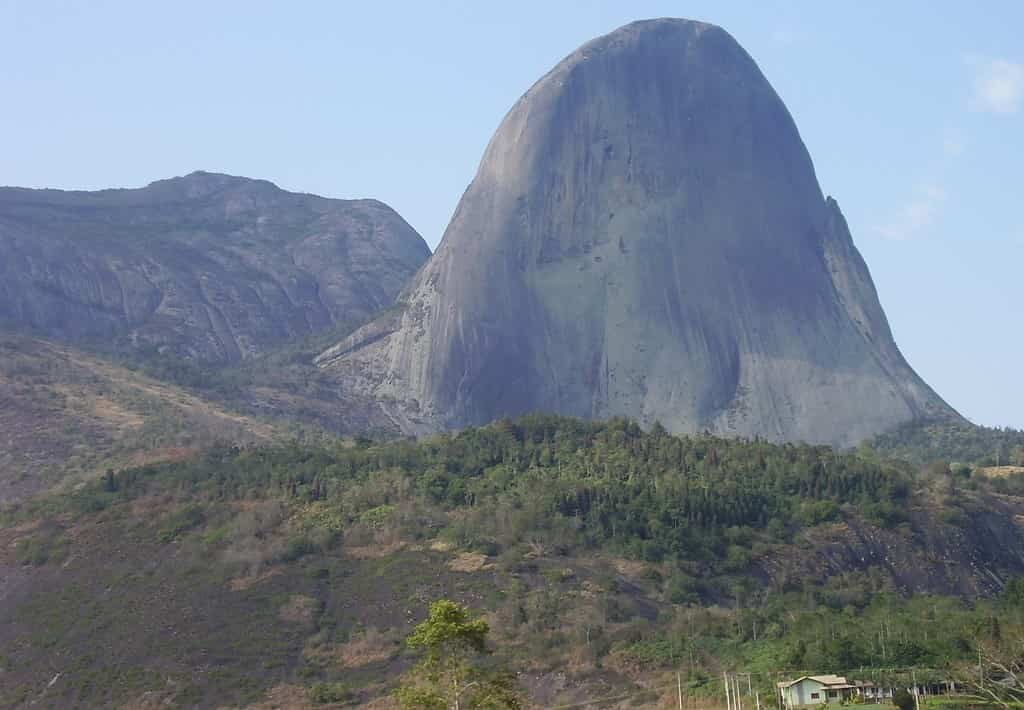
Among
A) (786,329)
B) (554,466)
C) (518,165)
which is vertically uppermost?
(518,165)

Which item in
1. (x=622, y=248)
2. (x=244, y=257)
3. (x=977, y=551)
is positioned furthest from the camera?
(x=244, y=257)

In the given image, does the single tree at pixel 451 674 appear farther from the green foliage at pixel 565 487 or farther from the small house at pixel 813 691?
the green foliage at pixel 565 487

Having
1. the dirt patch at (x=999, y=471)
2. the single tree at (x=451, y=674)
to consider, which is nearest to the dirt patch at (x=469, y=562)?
the dirt patch at (x=999, y=471)

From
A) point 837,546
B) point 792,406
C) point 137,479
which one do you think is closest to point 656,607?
point 837,546

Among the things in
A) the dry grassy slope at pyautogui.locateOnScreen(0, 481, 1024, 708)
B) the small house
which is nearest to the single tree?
Answer: the small house

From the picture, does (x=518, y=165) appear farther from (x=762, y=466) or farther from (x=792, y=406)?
(x=762, y=466)
